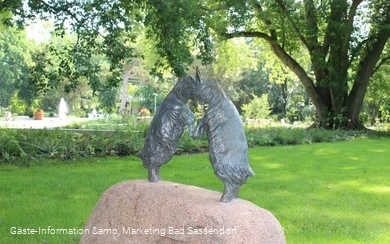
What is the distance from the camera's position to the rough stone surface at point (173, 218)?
9.84ft

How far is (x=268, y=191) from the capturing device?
6.84m

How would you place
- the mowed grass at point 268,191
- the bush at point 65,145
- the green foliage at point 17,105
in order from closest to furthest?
the mowed grass at point 268,191 → the bush at point 65,145 → the green foliage at point 17,105

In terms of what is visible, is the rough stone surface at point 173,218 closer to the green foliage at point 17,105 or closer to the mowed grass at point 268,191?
the mowed grass at point 268,191

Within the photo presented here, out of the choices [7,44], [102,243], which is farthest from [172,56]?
[7,44]

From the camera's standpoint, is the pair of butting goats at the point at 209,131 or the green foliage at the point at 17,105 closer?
the pair of butting goats at the point at 209,131

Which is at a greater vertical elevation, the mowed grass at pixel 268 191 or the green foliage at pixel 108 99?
the green foliage at pixel 108 99

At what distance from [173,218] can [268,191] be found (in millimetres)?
3942

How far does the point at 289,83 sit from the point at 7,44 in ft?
88.7

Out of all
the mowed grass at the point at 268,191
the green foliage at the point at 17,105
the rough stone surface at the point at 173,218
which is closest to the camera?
the rough stone surface at the point at 173,218

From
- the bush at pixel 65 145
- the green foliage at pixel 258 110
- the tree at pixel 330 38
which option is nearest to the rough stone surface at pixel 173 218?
the bush at pixel 65 145

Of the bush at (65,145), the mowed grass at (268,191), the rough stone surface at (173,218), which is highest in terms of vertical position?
the rough stone surface at (173,218)

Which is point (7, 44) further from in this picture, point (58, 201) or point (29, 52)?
point (58, 201)

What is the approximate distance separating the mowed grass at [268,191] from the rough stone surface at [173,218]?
1324 millimetres

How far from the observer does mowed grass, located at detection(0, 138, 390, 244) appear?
16.3ft
